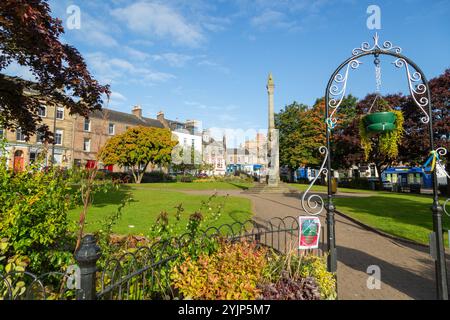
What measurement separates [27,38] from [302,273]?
29.3 ft

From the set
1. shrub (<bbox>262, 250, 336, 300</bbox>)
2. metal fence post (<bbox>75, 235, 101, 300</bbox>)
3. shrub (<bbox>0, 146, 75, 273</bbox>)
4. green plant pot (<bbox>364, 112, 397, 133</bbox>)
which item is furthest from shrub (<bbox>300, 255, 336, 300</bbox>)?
shrub (<bbox>0, 146, 75, 273</bbox>)

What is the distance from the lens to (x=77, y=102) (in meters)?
9.94

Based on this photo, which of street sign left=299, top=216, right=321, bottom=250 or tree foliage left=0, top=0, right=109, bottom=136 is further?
tree foliage left=0, top=0, right=109, bottom=136

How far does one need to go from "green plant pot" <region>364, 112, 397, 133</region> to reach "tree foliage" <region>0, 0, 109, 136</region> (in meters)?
7.71

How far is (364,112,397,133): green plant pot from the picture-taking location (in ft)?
13.4

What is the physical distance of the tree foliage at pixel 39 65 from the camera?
23.2 feet

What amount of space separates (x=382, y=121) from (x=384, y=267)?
3.58 meters

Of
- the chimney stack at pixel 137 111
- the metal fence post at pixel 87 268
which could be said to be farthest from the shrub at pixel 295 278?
the chimney stack at pixel 137 111

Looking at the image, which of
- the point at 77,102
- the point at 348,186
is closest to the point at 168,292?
the point at 77,102

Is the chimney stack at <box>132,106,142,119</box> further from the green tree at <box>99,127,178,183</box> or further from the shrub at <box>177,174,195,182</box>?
the green tree at <box>99,127,178,183</box>

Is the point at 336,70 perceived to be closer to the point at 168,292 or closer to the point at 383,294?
the point at 383,294

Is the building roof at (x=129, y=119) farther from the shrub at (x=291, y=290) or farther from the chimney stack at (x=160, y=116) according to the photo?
the shrub at (x=291, y=290)

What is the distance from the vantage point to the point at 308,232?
4.16 m

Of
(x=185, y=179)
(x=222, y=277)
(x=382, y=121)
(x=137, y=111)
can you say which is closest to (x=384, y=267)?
(x=382, y=121)
